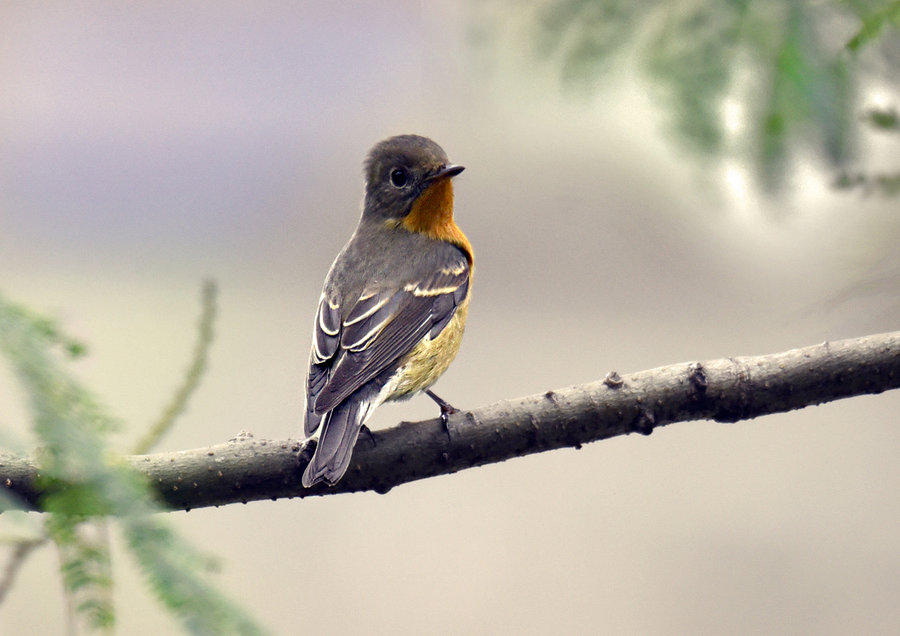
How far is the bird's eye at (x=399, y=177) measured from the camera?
11.6ft

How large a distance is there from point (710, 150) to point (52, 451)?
0.87 meters

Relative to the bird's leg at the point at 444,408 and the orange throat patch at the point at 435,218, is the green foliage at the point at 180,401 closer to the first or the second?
the bird's leg at the point at 444,408

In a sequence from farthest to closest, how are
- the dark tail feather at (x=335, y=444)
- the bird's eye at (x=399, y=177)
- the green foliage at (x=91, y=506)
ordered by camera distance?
the bird's eye at (x=399, y=177) < the dark tail feather at (x=335, y=444) < the green foliage at (x=91, y=506)

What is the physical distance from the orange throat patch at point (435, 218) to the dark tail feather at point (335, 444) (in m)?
1.14

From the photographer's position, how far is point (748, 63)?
115 centimetres

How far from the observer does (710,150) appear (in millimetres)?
1162

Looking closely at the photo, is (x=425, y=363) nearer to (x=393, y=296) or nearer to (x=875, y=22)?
(x=393, y=296)

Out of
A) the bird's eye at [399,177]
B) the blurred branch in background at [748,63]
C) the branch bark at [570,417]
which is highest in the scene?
the bird's eye at [399,177]

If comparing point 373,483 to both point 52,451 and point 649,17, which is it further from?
point 52,451

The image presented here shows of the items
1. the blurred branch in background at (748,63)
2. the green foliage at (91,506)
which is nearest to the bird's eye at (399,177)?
the blurred branch in background at (748,63)

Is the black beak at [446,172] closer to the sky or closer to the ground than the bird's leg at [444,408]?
closer to the sky

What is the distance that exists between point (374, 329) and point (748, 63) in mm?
2001

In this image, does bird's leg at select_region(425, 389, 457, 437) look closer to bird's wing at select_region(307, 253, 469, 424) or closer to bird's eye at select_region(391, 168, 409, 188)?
bird's wing at select_region(307, 253, 469, 424)

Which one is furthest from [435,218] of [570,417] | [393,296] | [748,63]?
[748,63]
